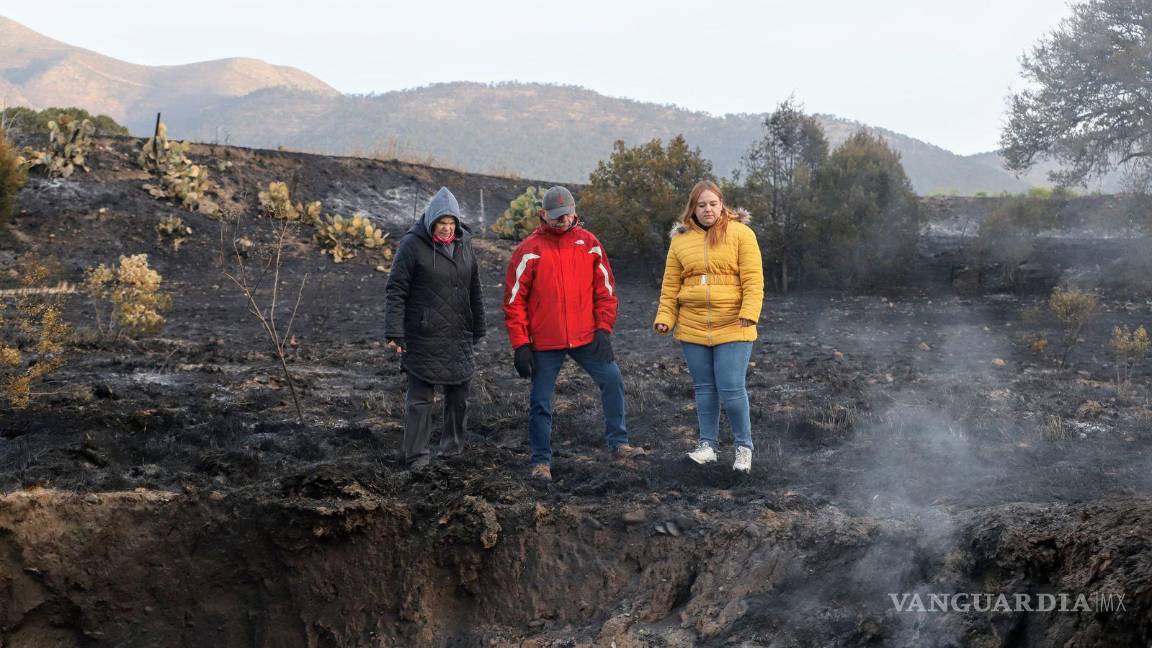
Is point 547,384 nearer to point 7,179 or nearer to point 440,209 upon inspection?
point 440,209

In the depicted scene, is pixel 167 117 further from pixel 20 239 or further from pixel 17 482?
pixel 17 482

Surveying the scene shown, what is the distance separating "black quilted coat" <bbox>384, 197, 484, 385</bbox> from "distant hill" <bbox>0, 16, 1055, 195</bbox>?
189ft

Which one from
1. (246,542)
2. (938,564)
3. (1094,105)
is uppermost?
(1094,105)

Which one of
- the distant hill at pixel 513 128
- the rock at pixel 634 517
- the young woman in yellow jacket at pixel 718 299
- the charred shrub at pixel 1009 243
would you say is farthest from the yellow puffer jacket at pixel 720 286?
the distant hill at pixel 513 128

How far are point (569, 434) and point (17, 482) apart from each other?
3411mm

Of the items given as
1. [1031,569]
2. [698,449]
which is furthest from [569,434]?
[1031,569]

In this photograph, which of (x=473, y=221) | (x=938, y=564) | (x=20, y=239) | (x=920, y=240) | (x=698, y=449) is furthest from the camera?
(x=473, y=221)

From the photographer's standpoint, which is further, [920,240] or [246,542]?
[920,240]

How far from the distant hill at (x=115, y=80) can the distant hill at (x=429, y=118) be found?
22 cm

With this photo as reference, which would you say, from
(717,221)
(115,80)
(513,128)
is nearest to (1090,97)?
(717,221)

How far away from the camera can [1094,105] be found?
59.0 feet

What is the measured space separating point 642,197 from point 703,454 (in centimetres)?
1220

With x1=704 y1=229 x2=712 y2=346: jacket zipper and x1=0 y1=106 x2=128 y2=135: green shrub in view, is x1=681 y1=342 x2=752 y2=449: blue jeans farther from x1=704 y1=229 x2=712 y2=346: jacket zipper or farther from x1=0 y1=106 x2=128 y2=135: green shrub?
x1=0 y1=106 x2=128 y2=135: green shrub

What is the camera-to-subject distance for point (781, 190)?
1636cm
